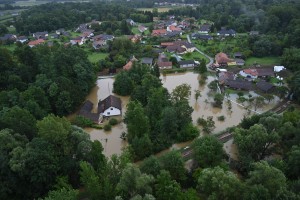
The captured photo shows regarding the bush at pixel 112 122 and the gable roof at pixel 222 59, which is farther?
the gable roof at pixel 222 59

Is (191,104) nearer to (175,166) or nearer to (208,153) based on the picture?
(208,153)

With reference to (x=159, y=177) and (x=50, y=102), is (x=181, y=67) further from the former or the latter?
(x=159, y=177)

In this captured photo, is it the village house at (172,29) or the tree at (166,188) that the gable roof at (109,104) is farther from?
the village house at (172,29)

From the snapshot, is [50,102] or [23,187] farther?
[50,102]

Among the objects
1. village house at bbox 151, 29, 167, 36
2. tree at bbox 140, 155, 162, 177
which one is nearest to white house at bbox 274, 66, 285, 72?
village house at bbox 151, 29, 167, 36

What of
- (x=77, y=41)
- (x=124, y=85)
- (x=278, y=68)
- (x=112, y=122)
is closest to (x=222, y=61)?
(x=278, y=68)

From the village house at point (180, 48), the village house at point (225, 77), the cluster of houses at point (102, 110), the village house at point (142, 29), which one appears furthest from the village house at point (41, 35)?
the village house at point (225, 77)

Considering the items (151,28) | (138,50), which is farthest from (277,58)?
(151,28)
